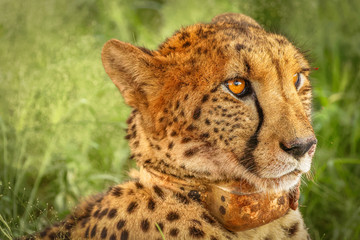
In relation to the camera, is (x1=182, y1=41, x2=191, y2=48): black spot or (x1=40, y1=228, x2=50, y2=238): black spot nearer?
(x1=182, y1=41, x2=191, y2=48): black spot

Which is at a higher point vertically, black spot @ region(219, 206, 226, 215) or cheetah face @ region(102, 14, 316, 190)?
cheetah face @ region(102, 14, 316, 190)

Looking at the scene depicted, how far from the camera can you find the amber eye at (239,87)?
1.86m

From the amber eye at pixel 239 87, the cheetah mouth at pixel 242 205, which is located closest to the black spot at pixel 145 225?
the cheetah mouth at pixel 242 205

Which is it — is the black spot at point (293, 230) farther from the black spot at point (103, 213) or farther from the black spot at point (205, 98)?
the black spot at point (103, 213)

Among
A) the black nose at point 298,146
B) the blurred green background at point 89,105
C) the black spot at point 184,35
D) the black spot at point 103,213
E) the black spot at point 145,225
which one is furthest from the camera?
the blurred green background at point 89,105

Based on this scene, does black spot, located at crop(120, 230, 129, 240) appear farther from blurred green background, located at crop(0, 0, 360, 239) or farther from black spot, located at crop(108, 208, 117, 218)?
blurred green background, located at crop(0, 0, 360, 239)

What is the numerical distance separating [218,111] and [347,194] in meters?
1.81

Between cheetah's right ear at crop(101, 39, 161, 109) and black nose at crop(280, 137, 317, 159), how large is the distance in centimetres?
56

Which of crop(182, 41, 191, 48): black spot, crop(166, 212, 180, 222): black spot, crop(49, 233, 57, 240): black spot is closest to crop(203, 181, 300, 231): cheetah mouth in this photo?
crop(166, 212, 180, 222): black spot

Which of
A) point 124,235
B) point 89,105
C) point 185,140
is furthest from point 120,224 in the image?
point 89,105

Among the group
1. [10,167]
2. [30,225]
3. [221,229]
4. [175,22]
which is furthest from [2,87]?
[221,229]

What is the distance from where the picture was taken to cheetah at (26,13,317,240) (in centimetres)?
180

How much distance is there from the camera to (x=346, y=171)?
340cm

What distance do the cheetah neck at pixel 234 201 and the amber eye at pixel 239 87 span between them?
0.35 meters
